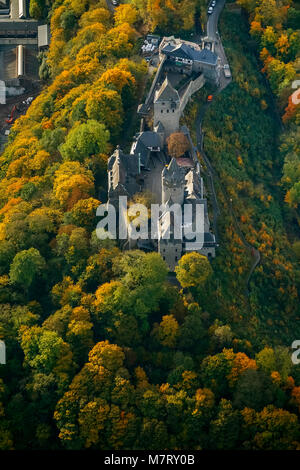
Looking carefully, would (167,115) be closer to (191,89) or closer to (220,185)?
(191,89)

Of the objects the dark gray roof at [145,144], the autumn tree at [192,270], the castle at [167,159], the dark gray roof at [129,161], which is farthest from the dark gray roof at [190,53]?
the autumn tree at [192,270]

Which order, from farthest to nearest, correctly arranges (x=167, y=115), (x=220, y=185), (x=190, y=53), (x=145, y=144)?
(x=190, y=53) < (x=220, y=185) < (x=167, y=115) < (x=145, y=144)

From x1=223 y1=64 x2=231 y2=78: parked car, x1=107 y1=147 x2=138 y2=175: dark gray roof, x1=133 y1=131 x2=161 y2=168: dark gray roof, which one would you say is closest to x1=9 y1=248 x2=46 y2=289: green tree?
x1=107 y1=147 x2=138 y2=175: dark gray roof

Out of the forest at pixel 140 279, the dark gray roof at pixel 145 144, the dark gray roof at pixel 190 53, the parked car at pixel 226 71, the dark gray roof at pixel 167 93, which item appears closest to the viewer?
the forest at pixel 140 279

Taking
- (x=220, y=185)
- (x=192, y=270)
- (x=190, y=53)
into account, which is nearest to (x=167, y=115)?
(x=220, y=185)

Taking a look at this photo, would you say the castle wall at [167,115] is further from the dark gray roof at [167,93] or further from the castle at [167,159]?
the dark gray roof at [167,93]

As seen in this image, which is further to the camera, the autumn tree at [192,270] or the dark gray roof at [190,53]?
the dark gray roof at [190,53]
